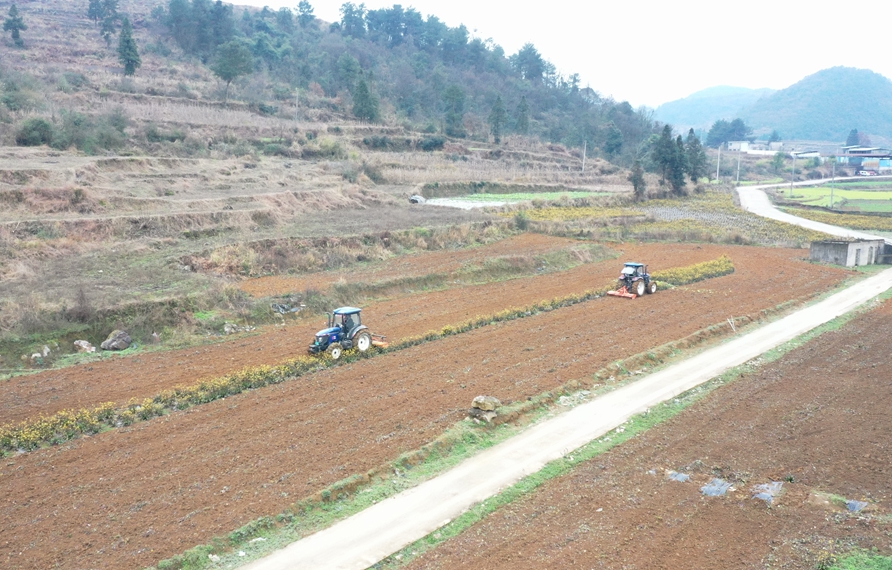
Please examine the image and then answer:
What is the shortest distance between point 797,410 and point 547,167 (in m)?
81.6

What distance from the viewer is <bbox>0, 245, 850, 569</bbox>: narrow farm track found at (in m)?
11.6

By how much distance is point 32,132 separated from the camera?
45688 mm

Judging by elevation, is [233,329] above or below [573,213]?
below

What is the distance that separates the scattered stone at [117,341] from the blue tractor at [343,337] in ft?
19.6

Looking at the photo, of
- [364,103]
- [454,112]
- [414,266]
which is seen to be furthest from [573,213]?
[454,112]

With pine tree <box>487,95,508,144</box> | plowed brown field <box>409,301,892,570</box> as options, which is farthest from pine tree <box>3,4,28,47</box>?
plowed brown field <box>409,301,892,570</box>

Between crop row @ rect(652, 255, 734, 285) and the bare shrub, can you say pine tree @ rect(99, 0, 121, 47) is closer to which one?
the bare shrub

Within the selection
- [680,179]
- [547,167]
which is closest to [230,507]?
[680,179]

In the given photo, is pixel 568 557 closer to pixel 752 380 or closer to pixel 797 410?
pixel 797 410

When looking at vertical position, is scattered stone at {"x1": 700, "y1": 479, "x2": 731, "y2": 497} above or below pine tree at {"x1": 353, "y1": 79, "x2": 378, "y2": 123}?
below

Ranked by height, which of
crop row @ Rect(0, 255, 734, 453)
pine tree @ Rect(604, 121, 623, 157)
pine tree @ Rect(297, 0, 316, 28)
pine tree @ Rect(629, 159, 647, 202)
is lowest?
crop row @ Rect(0, 255, 734, 453)

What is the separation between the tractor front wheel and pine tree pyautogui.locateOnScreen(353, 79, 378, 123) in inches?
2797

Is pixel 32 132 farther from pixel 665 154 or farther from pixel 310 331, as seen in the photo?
pixel 665 154

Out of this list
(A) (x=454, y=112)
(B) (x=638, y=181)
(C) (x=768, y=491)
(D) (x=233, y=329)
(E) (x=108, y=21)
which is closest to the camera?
(C) (x=768, y=491)
